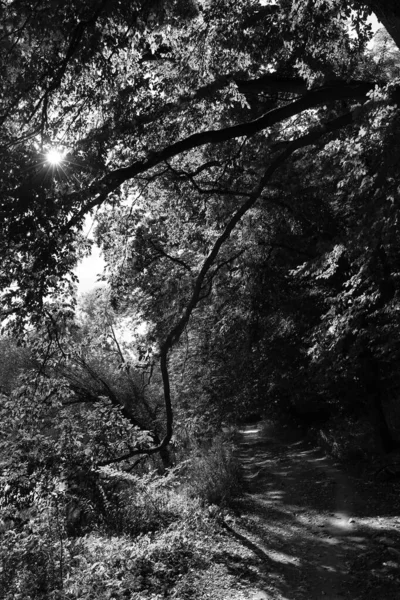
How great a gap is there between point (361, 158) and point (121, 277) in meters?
4.02

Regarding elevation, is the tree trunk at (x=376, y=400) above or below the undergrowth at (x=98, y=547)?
above

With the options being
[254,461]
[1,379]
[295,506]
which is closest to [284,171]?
[295,506]

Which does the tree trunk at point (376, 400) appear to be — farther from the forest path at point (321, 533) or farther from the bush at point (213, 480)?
the bush at point (213, 480)

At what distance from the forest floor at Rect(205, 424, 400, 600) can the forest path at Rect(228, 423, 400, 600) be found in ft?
0.05

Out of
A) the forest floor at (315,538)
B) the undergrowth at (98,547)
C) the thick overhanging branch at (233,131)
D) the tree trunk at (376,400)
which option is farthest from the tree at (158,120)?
the tree trunk at (376,400)

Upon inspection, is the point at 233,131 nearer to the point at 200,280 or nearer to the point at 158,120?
the point at 158,120

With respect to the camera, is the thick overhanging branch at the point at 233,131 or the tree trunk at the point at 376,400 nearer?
the thick overhanging branch at the point at 233,131

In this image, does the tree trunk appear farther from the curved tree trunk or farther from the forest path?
the curved tree trunk

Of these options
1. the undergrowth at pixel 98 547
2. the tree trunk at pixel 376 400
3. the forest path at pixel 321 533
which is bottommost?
the forest path at pixel 321 533

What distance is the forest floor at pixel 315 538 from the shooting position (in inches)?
274

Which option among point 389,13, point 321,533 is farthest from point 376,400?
point 389,13

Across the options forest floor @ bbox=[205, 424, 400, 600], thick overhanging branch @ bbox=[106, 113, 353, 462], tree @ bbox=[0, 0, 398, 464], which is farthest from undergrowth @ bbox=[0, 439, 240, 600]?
tree @ bbox=[0, 0, 398, 464]

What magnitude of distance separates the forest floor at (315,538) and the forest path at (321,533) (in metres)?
0.01

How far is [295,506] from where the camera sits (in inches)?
464
